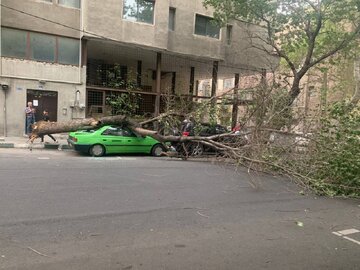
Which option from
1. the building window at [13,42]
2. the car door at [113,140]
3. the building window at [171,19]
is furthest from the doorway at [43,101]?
the building window at [171,19]

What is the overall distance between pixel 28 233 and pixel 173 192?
368 centimetres

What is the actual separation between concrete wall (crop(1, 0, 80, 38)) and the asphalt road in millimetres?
10562

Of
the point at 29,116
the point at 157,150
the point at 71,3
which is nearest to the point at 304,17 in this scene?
the point at 157,150

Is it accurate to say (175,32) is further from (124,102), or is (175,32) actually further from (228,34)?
(124,102)

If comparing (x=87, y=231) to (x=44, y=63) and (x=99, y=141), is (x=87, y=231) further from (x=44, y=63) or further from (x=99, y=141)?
(x=44, y=63)

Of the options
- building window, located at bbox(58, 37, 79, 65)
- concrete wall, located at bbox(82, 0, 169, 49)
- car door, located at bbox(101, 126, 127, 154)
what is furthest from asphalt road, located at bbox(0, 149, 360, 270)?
concrete wall, located at bbox(82, 0, 169, 49)

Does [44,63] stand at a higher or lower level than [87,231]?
higher

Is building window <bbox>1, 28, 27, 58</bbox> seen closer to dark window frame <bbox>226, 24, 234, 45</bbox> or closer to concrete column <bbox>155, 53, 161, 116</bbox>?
concrete column <bbox>155, 53, 161, 116</bbox>

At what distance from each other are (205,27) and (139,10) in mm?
4723

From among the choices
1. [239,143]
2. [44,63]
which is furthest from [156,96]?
[239,143]

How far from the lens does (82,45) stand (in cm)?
1953

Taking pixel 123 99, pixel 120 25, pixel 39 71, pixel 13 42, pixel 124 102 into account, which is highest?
pixel 120 25

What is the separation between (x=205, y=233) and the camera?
5555 mm

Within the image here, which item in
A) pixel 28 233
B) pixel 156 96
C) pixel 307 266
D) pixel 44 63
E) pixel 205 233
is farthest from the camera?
pixel 156 96
